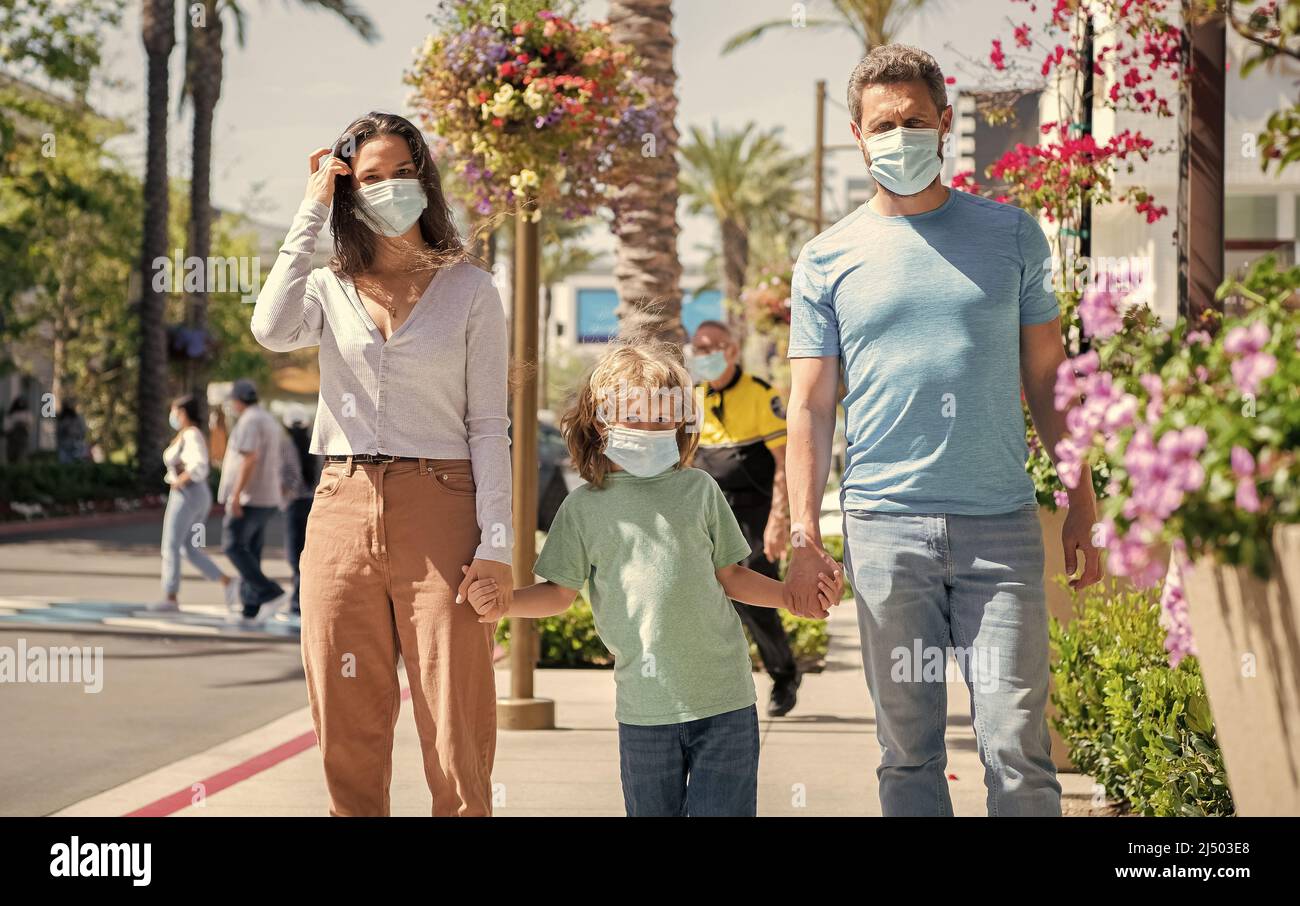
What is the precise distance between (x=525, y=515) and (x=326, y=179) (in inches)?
158

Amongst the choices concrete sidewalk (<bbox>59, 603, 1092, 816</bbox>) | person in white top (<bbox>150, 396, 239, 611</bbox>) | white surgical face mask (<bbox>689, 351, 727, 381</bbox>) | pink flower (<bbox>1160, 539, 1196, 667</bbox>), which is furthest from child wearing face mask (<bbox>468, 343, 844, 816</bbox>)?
person in white top (<bbox>150, 396, 239, 611</bbox>)

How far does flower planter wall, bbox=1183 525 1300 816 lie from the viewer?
7.82ft

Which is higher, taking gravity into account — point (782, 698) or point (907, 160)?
point (907, 160)

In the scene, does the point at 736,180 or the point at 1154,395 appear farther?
the point at 736,180

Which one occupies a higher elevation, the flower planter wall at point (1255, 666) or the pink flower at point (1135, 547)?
the pink flower at point (1135, 547)

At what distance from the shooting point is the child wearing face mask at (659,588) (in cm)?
373

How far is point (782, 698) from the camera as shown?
26.7 feet

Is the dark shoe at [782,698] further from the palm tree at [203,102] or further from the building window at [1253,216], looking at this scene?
the palm tree at [203,102]

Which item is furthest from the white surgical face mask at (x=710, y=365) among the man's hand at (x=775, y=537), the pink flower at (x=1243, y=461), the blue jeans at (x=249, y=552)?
the blue jeans at (x=249, y=552)

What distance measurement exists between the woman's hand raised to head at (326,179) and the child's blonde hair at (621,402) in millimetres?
799

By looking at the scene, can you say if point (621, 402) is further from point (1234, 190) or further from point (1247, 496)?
point (1234, 190)

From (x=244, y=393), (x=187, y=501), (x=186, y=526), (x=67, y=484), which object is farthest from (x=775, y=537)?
(x=67, y=484)

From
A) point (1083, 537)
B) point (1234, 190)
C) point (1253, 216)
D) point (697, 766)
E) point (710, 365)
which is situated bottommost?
point (697, 766)
